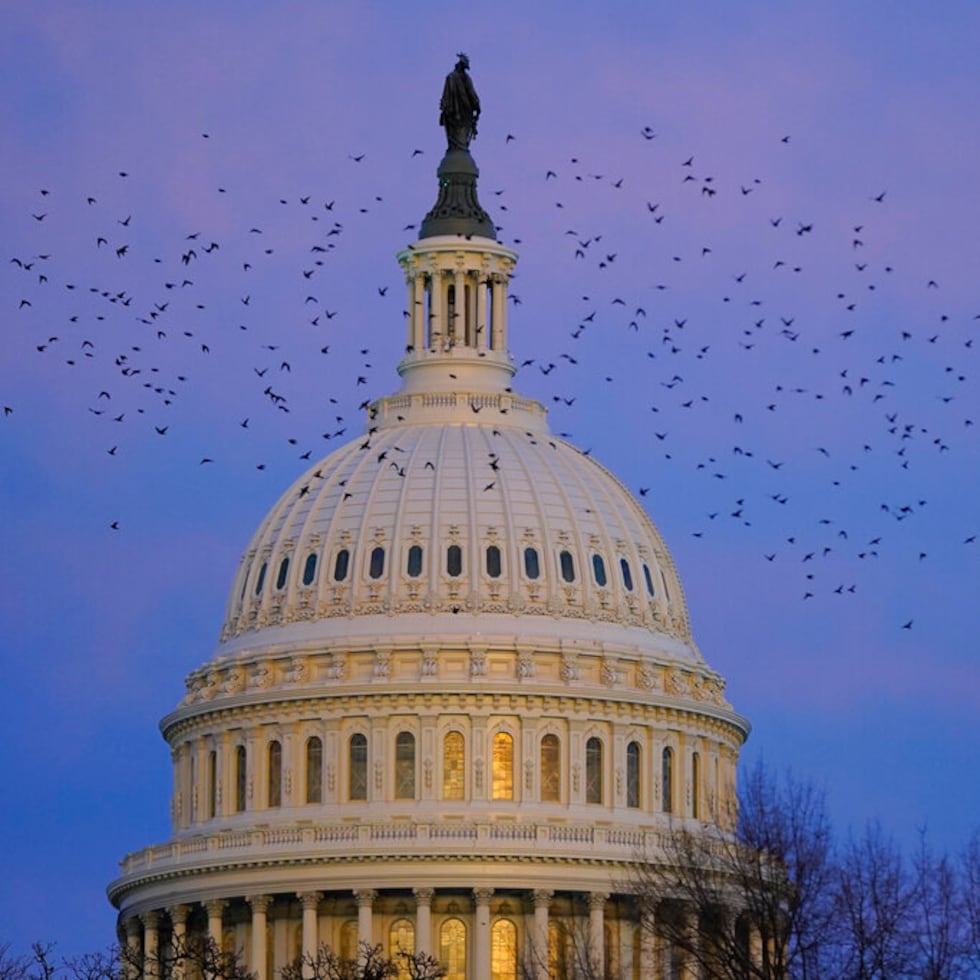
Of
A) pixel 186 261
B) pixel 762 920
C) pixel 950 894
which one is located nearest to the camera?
pixel 186 261

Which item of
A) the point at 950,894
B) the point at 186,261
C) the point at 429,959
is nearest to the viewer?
the point at 186,261

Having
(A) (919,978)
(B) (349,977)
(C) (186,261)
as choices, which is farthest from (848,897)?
(C) (186,261)

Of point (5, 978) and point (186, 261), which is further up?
point (186, 261)

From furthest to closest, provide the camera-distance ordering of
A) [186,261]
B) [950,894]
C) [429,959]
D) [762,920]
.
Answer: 1. [429,959]
2. [950,894]
3. [762,920]
4. [186,261]

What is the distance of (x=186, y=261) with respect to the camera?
158500 mm

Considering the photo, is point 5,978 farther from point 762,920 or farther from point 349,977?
point 762,920

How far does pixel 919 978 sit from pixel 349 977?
18.7m

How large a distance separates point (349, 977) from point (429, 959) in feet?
46.2

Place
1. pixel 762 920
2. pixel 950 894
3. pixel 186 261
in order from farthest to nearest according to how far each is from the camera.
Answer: pixel 950 894 → pixel 762 920 → pixel 186 261

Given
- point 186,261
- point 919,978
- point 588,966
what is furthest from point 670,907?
point 186,261

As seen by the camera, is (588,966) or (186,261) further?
(588,966)

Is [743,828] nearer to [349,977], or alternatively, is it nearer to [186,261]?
[349,977]

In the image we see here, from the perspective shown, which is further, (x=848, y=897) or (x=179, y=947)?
(x=179, y=947)

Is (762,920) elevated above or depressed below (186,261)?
below
